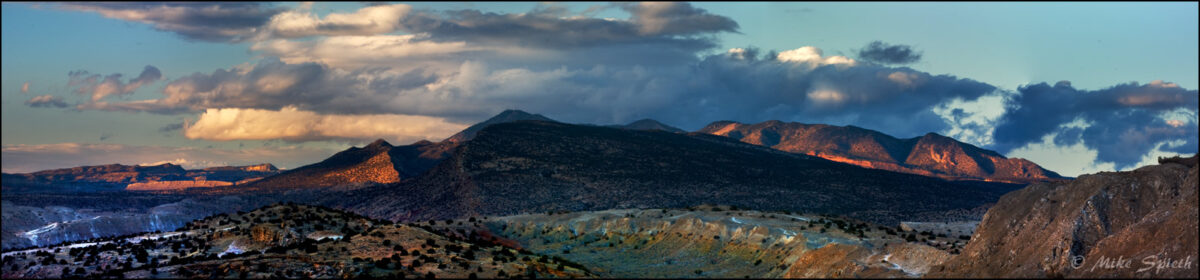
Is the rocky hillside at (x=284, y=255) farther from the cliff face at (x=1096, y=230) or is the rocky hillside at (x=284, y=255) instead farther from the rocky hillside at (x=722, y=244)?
the cliff face at (x=1096, y=230)

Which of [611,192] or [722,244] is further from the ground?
[611,192]

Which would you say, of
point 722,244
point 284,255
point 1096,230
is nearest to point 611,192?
point 722,244

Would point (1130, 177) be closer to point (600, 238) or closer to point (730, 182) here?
point (600, 238)

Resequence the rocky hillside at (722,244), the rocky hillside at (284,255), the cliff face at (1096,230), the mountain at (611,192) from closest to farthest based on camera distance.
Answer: the cliff face at (1096,230) → the rocky hillside at (284,255) → the rocky hillside at (722,244) → the mountain at (611,192)

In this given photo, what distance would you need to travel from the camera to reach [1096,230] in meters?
62.2

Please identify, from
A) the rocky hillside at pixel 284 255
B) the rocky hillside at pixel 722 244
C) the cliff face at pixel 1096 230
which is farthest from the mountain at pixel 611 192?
the cliff face at pixel 1096 230

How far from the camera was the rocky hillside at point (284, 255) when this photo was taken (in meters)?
69.8

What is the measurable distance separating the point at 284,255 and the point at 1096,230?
61.4 metres

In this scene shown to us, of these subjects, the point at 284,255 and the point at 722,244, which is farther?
the point at 722,244

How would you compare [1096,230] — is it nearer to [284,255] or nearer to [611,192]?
[284,255]

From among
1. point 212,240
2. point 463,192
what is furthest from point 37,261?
point 463,192

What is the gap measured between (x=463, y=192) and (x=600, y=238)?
67.7 m

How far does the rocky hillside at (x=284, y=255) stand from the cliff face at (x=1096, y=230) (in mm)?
33125

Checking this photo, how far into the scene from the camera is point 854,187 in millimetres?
193625
